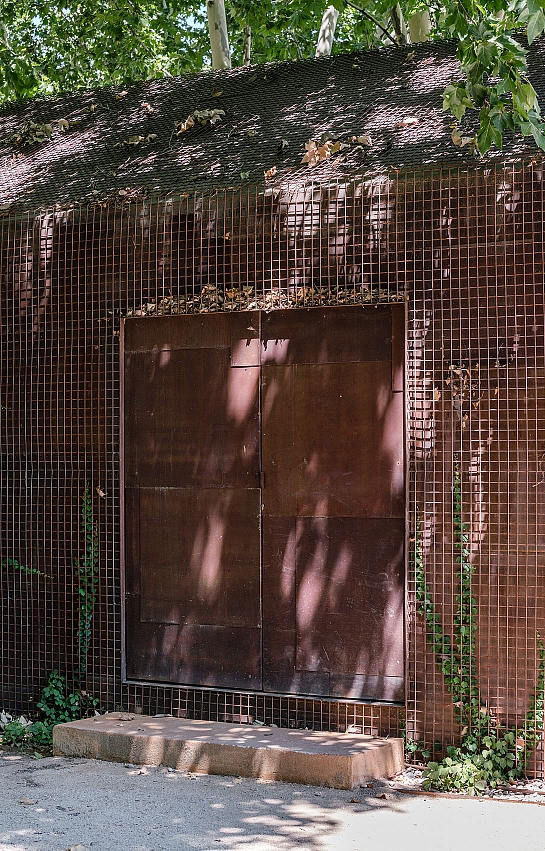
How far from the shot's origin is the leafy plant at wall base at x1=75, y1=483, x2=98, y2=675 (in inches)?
265

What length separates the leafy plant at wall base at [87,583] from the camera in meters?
6.73

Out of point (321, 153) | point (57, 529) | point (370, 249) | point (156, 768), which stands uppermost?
point (321, 153)

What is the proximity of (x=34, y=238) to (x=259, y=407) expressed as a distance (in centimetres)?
218

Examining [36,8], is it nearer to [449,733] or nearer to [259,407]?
[259,407]

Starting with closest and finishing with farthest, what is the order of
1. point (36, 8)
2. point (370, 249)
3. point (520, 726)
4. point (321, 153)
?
point (520, 726) → point (370, 249) → point (321, 153) → point (36, 8)

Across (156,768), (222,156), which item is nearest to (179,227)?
(222,156)

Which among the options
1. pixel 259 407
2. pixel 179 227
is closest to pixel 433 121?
pixel 179 227

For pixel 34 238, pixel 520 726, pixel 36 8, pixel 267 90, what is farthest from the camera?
pixel 36 8

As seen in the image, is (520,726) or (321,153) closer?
(520,726)

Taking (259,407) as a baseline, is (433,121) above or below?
above

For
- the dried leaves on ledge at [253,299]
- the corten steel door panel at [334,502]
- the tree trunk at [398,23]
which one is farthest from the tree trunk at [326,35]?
the corten steel door panel at [334,502]

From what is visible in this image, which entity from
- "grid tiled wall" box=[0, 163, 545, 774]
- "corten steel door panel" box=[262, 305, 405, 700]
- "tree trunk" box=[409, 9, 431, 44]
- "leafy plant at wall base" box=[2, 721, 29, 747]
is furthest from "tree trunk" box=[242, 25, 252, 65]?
"leafy plant at wall base" box=[2, 721, 29, 747]

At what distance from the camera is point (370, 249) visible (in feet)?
20.0

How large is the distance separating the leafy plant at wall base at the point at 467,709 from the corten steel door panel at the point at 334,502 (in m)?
0.27
